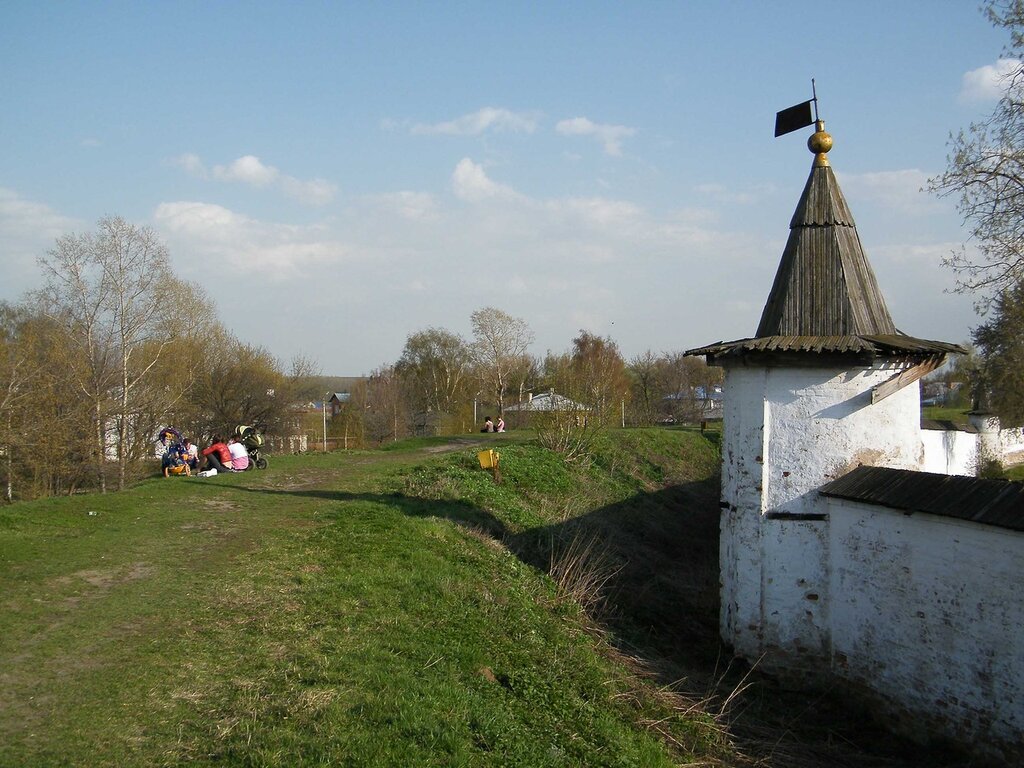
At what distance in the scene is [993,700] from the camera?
7.04 meters

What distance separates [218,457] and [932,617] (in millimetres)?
14178

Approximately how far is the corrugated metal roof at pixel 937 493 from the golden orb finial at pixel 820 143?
15.3ft

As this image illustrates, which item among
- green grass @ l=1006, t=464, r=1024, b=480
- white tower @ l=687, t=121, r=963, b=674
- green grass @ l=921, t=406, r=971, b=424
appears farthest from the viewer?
green grass @ l=921, t=406, r=971, b=424

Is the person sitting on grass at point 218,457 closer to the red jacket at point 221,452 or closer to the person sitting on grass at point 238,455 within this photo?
the red jacket at point 221,452

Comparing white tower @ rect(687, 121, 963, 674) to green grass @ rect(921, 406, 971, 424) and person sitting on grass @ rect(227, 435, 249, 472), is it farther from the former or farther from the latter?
green grass @ rect(921, 406, 971, 424)

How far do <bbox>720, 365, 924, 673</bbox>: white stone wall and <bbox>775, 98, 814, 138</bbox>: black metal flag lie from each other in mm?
4121

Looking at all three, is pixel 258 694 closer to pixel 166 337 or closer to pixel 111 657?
pixel 111 657

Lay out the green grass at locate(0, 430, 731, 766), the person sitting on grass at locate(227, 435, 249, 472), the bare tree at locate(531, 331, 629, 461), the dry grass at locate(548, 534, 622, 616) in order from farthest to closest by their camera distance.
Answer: the bare tree at locate(531, 331, 629, 461), the person sitting on grass at locate(227, 435, 249, 472), the dry grass at locate(548, 534, 622, 616), the green grass at locate(0, 430, 731, 766)

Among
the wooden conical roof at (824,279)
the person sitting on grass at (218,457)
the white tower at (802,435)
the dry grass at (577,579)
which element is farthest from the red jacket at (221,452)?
the wooden conical roof at (824,279)

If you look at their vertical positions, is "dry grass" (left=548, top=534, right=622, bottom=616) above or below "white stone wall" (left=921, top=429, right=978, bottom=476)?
below

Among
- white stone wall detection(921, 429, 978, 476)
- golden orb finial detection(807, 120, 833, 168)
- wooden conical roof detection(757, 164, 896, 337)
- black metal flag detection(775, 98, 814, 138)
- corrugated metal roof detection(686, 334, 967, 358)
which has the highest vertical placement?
black metal flag detection(775, 98, 814, 138)

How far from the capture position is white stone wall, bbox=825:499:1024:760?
6965 millimetres

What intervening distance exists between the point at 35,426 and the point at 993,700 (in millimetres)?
24361

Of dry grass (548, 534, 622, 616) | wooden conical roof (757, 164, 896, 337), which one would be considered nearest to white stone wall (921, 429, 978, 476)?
wooden conical roof (757, 164, 896, 337)
